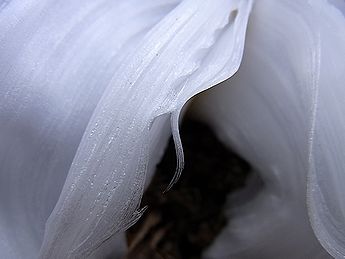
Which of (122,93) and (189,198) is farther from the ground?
(122,93)

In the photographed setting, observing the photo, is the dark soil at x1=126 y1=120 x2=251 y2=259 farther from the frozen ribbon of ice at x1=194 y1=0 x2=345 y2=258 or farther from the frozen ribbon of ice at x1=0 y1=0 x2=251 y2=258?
the frozen ribbon of ice at x1=0 y1=0 x2=251 y2=258

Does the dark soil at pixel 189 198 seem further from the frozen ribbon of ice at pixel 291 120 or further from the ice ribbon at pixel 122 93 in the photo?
the ice ribbon at pixel 122 93

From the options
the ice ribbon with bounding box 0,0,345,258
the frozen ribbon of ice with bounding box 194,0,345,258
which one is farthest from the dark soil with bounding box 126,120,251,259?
the ice ribbon with bounding box 0,0,345,258

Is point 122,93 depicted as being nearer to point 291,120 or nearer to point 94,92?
point 94,92

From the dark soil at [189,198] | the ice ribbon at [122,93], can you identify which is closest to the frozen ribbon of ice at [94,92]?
the ice ribbon at [122,93]

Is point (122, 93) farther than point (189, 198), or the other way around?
point (189, 198)

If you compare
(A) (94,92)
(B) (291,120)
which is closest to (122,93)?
(A) (94,92)

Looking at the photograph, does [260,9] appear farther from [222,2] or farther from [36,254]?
[36,254]
